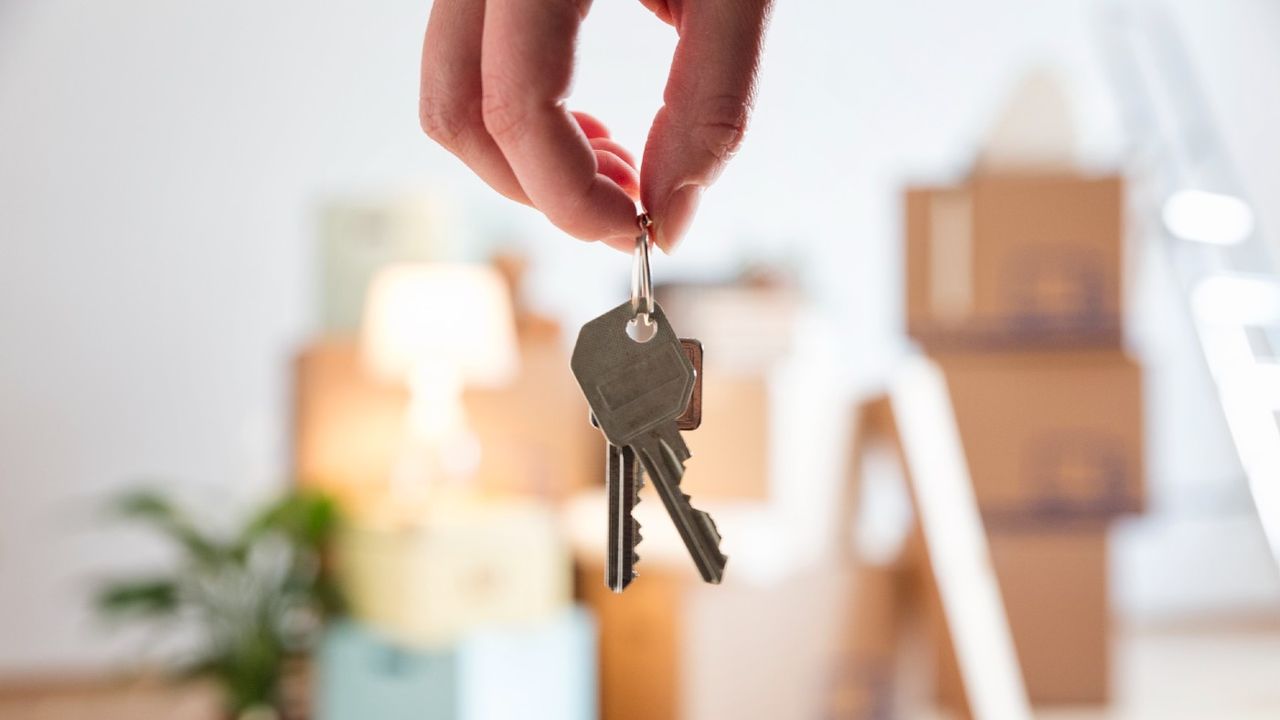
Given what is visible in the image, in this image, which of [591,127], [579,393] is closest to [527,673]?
[579,393]

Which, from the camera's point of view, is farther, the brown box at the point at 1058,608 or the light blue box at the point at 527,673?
the brown box at the point at 1058,608

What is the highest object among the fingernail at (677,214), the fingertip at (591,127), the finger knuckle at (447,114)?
the fingertip at (591,127)

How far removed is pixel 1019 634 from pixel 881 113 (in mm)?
1885

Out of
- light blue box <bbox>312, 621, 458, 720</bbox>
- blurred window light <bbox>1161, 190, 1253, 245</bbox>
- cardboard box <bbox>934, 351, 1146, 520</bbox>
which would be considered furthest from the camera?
blurred window light <bbox>1161, 190, 1253, 245</bbox>


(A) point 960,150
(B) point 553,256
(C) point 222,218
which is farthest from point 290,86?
(A) point 960,150

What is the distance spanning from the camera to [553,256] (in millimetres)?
3402

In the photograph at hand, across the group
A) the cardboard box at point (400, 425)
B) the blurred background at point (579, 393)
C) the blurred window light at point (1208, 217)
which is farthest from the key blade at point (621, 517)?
the blurred window light at point (1208, 217)


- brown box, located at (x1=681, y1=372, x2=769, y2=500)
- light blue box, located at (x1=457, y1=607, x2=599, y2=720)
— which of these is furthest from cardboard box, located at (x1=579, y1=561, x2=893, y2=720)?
brown box, located at (x1=681, y1=372, x2=769, y2=500)

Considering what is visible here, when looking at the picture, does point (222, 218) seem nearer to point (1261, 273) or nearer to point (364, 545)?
point (364, 545)

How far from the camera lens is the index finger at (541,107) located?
1.07ft

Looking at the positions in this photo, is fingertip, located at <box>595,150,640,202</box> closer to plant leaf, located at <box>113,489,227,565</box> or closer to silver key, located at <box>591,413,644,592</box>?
silver key, located at <box>591,413,644,592</box>

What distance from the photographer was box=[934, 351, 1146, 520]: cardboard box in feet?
7.75

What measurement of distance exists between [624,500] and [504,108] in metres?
0.24

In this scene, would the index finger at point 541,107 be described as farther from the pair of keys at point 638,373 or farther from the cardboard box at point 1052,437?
the cardboard box at point 1052,437
